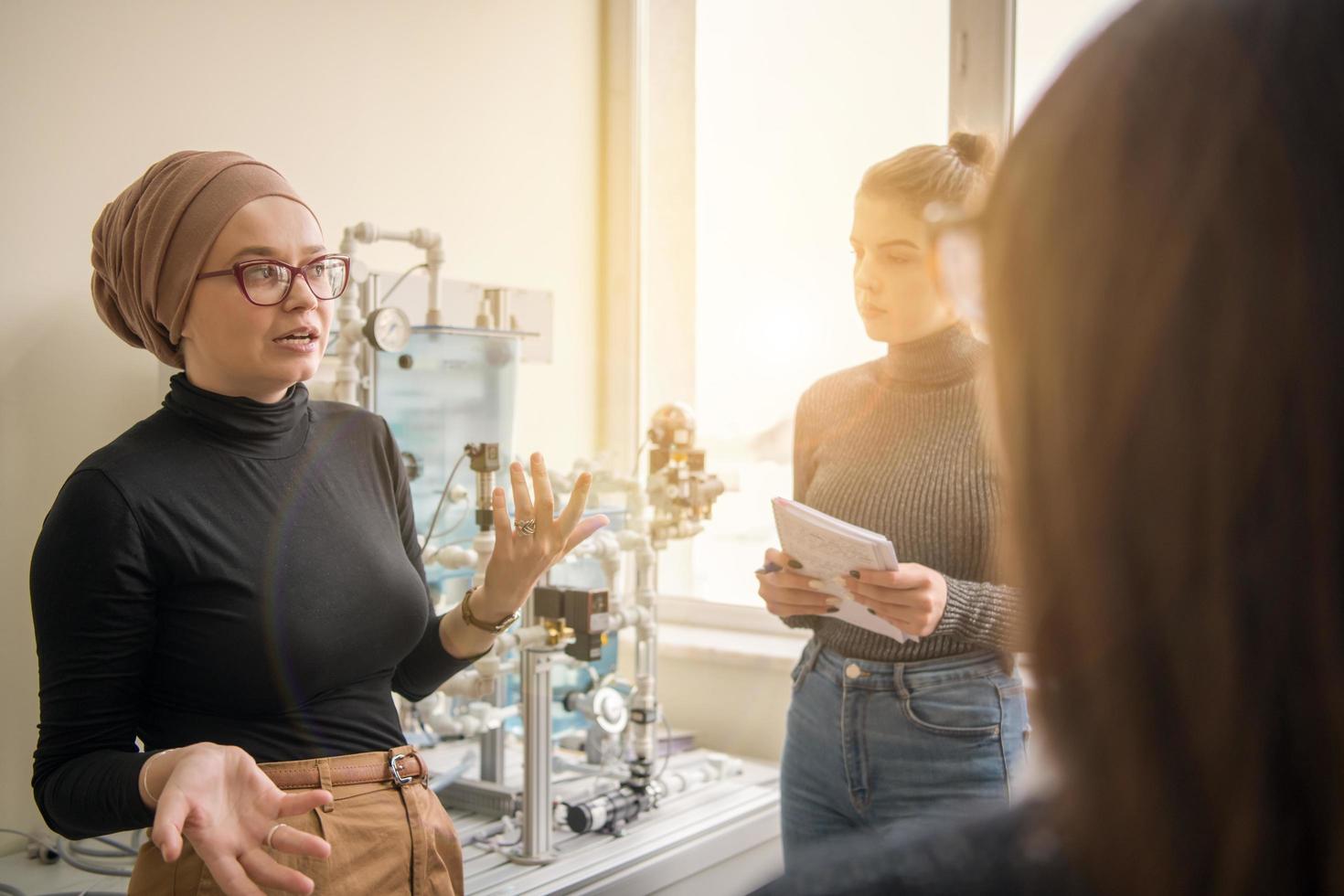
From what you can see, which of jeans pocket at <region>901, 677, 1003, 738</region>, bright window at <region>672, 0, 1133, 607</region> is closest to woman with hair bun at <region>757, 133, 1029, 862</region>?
jeans pocket at <region>901, 677, 1003, 738</region>

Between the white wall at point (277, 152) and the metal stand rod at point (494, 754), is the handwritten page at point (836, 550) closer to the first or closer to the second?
the metal stand rod at point (494, 754)

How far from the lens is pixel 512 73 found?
117 inches

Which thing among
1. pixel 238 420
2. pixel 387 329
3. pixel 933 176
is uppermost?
pixel 933 176

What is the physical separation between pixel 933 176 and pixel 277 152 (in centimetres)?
152

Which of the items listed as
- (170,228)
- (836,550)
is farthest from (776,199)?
(170,228)

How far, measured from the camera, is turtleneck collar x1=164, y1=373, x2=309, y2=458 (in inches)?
49.6

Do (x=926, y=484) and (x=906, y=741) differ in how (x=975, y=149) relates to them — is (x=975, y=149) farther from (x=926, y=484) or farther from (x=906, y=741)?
(x=906, y=741)

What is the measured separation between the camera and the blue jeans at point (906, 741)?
145 centimetres

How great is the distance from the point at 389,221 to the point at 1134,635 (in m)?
2.47

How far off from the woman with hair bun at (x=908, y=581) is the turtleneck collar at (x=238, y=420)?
2.40 ft

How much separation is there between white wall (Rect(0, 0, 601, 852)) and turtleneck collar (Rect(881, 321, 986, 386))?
4.88 feet

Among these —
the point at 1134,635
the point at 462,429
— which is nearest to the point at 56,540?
the point at 1134,635

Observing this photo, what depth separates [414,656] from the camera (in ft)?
4.79

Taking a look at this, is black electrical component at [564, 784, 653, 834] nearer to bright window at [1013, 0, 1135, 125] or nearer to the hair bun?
the hair bun
